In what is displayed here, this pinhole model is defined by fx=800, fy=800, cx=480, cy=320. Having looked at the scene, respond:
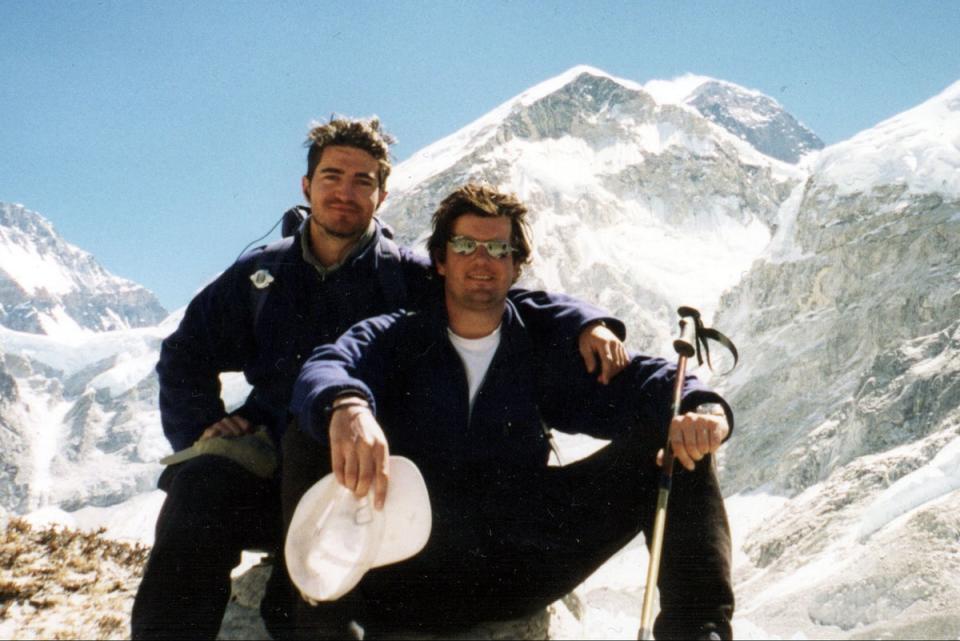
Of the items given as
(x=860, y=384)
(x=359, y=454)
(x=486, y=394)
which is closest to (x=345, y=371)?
(x=359, y=454)

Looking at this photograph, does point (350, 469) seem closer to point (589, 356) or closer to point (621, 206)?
point (589, 356)

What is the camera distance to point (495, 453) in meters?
3.78

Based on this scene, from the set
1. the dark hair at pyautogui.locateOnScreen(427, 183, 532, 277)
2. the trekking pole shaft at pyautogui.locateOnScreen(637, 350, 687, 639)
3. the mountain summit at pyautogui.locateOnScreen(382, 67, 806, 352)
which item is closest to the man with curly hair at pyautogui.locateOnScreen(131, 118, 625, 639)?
the dark hair at pyautogui.locateOnScreen(427, 183, 532, 277)

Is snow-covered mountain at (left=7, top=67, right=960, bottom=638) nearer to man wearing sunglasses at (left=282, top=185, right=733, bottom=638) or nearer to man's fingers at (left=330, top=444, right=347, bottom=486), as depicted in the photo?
man wearing sunglasses at (left=282, top=185, right=733, bottom=638)

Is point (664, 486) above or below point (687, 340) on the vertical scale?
below

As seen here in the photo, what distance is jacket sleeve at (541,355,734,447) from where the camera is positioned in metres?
3.64

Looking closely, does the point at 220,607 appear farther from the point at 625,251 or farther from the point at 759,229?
the point at 759,229

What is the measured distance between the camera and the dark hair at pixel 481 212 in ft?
14.0

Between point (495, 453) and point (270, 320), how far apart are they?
156cm

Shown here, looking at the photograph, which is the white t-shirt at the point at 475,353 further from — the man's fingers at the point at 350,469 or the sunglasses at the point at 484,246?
the man's fingers at the point at 350,469

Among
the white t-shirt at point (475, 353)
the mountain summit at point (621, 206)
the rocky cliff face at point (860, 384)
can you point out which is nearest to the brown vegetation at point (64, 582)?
the white t-shirt at point (475, 353)

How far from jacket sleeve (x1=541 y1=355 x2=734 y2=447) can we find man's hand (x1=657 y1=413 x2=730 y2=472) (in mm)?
225

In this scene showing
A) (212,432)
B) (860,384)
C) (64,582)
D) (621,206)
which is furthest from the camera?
(621,206)

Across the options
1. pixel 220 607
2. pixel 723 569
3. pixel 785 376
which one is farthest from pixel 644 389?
pixel 785 376
